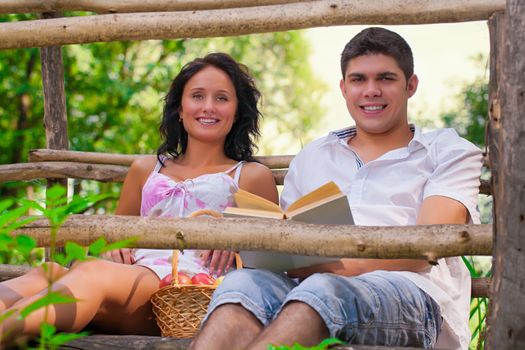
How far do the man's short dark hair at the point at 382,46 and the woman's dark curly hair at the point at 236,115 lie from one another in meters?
0.57

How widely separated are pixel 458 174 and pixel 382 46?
1.65ft

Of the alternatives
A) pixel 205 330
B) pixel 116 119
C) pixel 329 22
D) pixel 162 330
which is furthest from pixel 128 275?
pixel 116 119

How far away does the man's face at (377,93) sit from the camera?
8.94 feet

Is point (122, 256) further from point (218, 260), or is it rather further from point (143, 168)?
point (143, 168)

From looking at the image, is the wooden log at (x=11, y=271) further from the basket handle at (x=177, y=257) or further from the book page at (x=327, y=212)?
the book page at (x=327, y=212)

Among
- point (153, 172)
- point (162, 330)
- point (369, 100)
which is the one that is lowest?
point (162, 330)

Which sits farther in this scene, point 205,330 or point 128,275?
point 128,275

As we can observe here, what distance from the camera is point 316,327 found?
2033mm

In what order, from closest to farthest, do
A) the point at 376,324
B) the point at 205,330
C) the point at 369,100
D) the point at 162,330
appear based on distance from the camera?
the point at 205,330
the point at 376,324
the point at 162,330
the point at 369,100

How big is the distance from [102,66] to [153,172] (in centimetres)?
445

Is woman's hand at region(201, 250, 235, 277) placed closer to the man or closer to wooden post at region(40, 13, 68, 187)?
the man

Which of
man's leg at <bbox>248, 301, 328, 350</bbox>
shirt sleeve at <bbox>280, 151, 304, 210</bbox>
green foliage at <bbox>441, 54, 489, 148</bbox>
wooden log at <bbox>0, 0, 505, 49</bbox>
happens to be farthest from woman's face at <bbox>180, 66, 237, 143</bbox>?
green foliage at <bbox>441, 54, 489, 148</bbox>

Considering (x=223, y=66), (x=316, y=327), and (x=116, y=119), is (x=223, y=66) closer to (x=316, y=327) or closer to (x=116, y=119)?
(x=316, y=327)

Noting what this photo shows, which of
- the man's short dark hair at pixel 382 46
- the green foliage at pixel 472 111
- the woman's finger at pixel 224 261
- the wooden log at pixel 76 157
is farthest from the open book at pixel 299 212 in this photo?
the green foliage at pixel 472 111
